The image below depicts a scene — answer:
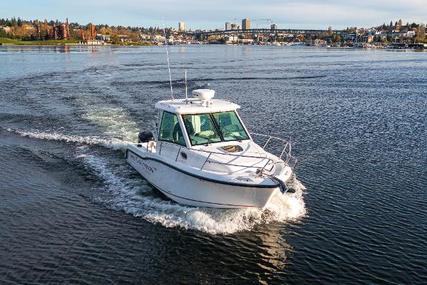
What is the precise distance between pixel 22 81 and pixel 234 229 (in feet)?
146

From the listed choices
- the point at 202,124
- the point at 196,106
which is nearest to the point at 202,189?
the point at 202,124

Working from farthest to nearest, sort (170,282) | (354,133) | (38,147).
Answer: (354,133) < (38,147) < (170,282)

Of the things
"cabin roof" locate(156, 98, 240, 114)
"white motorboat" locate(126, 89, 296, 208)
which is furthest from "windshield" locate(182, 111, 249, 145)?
"cabin roof" locate(156, 98, 240, 114)

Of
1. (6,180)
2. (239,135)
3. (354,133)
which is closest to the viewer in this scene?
(239,135)

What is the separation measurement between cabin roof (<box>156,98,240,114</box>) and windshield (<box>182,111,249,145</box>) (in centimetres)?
17

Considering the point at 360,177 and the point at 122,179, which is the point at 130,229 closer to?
the point at 122,179

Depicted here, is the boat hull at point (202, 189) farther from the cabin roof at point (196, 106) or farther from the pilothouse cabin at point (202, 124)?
the cabin roof at point (196, 106)

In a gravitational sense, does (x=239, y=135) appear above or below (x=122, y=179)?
above

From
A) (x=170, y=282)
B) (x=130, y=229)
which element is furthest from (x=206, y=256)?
(x=130, y=229)

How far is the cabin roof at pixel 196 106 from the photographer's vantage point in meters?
16.2

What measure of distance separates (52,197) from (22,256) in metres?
4.40

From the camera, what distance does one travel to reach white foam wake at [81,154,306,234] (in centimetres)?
1430

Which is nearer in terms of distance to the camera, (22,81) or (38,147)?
(38,147)

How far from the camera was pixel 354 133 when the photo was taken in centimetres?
2692
